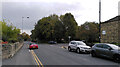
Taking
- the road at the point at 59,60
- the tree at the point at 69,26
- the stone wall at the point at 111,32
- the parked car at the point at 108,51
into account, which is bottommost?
the road at the point at 59,60

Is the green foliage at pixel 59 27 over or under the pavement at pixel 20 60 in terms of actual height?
over

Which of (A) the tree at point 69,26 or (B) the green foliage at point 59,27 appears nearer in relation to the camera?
(A) the tree at point 69,26

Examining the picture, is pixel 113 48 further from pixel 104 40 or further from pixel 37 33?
pixel 37 33

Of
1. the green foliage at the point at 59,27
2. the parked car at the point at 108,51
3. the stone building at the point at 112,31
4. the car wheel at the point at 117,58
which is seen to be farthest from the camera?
the green foliage at the point at 59,27

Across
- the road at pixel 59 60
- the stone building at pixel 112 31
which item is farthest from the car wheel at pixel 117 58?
the stone building at pixel 112 31

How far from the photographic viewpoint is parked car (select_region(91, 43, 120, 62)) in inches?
419

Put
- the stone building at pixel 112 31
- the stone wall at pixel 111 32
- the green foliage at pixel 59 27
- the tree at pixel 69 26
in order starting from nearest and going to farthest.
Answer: the stone building at pixel 112 31 < the stone wall at pixel 111 32 < the tree at pixel 69 26 < the green foliage at pixel 59 27

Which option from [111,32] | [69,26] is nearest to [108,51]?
[111,32]

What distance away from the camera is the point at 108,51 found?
37.6ft

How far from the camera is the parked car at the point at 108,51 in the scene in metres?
10.6

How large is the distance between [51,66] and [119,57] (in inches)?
224

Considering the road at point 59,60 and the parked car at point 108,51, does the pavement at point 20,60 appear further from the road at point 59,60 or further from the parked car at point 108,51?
the parked car at point 108,51

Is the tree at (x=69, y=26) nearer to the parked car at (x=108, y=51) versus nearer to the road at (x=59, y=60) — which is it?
the road at (x=59, y=60)

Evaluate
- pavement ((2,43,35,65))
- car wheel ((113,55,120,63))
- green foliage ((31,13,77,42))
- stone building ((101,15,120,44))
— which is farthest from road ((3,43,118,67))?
green foliage ((31,13,77,42))
